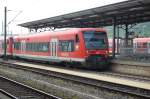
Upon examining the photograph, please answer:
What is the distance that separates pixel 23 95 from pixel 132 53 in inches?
686

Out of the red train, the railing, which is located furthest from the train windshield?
the railing

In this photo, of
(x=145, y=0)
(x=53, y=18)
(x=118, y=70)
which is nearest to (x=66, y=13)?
(x=53, y=18)

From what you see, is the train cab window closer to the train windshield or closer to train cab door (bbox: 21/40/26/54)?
the train windshield

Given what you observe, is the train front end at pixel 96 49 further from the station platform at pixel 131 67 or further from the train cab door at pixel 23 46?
the train cab door at pixel 23 46

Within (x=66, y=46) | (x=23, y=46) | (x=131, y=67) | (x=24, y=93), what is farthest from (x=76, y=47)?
(x=23, y=46)

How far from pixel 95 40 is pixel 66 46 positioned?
8.71 ft

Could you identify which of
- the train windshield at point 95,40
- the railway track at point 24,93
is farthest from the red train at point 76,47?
the railway track at point 24,93

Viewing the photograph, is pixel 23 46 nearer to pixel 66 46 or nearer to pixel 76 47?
pixel 66 46

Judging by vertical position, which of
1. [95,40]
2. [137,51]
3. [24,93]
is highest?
[95,40]

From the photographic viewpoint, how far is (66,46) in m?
28.5

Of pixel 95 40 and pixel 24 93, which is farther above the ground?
pixel 95 40

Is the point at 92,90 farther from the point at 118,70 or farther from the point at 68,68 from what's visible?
the point at 68,68

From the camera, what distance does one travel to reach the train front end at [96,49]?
26188 millimetres

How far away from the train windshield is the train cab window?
1.34 metres
